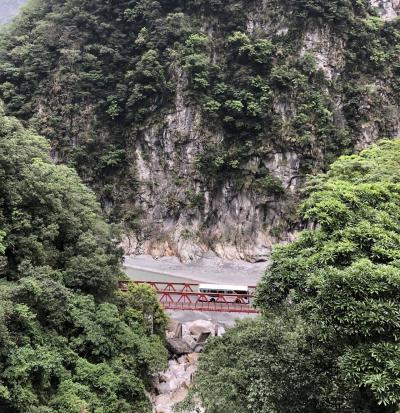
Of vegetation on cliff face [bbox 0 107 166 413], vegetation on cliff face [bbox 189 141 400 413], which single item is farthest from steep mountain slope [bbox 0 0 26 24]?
vegetation on cliff face [bbox 189 141 400 413]

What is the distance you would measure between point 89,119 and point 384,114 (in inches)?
1078

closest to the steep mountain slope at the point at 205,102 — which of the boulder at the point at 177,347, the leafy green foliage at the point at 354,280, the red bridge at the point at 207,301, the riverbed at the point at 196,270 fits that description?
the riverbed at the point at 196,270

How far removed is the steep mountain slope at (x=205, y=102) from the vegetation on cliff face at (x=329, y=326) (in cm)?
2325

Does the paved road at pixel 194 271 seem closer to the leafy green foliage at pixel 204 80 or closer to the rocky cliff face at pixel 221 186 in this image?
the rocky cliff face at pixel 221 186

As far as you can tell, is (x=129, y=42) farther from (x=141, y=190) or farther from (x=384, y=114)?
(x=384, y=114)

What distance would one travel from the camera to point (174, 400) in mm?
17047

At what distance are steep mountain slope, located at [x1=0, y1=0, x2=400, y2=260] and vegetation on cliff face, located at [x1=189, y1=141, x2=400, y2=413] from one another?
915 inches

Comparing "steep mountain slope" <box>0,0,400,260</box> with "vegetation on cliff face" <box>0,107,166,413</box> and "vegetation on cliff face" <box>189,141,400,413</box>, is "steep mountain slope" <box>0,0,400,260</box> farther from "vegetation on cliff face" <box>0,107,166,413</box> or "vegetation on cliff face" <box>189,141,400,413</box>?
"vegetation on cliff face" <box>189,141,400,413</box>

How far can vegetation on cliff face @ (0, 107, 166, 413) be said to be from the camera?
40.0 ft

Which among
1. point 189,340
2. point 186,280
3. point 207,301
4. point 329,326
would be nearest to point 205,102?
point 186,280

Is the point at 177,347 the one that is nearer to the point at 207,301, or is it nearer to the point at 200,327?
the point at 200,327

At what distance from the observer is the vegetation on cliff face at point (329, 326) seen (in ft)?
22.3

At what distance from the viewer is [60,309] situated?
14211 millimetres

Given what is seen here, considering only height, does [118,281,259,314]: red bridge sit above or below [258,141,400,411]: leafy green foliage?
below
